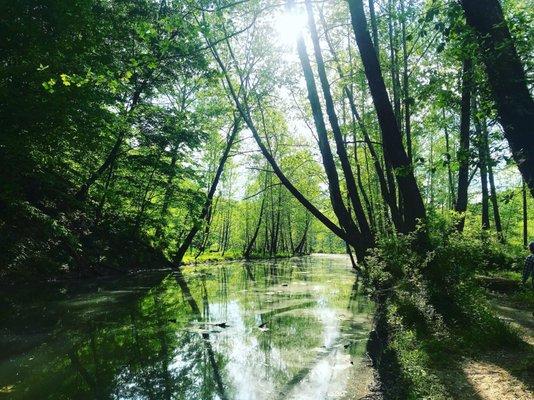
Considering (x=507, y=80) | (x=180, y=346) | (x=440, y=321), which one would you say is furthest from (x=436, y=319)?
(x=507, y=80)

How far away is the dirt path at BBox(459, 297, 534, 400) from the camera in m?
4.91

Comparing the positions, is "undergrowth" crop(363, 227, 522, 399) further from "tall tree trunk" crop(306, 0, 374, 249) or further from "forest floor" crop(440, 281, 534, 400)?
"tall tree trunk" crop(306, 0, 374, 249)

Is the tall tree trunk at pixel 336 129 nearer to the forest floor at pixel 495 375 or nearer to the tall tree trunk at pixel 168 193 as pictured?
the forest floor at pixel 495 375

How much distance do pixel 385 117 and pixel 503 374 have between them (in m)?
4.97

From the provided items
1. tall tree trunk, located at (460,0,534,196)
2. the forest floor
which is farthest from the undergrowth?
tall tree trunk, located at (460,0,534,196)

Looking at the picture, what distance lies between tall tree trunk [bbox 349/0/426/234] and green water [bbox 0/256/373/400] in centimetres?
326

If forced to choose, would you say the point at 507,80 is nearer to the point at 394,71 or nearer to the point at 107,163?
the point at 394,71

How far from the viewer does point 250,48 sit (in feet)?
75.7

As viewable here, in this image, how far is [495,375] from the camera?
5.46 metres

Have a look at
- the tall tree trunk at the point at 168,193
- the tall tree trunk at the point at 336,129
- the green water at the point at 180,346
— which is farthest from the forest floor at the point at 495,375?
the tall tree trunk at the point at 168,193

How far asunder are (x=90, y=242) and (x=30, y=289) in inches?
275

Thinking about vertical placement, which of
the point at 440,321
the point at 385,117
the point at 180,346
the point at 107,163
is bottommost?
the point at 180,346

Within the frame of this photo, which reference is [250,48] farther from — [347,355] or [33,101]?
[347,355]

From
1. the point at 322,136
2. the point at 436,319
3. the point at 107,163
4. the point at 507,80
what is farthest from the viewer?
the point at 107,163
